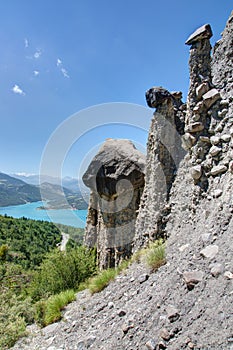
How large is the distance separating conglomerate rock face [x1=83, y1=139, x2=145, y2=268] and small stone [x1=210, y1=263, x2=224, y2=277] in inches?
416

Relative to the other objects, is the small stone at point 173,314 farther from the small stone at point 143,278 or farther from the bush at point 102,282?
the bush at point 102,282

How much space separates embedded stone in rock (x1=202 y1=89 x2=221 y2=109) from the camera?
220 inches

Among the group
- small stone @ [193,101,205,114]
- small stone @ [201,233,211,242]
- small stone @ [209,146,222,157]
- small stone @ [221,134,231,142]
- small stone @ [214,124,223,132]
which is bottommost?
small stone @ [201,233,211,242]

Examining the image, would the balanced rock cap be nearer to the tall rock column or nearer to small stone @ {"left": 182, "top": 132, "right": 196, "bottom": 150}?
the tall rock column

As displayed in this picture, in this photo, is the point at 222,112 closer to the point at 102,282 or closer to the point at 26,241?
the point at 102,282

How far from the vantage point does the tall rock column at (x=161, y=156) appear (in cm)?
814

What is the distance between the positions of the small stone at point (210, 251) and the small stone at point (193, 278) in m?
0.29

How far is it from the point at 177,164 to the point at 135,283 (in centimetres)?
429

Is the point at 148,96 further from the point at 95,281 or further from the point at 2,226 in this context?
the point at 2,226

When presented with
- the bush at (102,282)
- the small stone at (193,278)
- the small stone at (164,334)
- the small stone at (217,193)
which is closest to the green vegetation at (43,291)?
the bush at (102,282)

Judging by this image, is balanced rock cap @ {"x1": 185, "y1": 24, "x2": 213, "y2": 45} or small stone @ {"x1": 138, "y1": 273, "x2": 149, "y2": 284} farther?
balanced rock cap @ {"x1": 185, "y1": 24, "x2": 213, "y2": 45}

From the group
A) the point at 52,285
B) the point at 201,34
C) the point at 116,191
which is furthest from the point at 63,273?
the point at 201,34

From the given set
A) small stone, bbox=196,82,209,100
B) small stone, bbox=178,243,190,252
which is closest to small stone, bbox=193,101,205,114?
small stone, bbox=196,82,209,100

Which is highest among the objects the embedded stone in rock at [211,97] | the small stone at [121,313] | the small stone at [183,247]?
the embedded stone in rock at [211,97]
